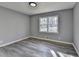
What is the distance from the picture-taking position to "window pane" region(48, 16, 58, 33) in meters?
3.88

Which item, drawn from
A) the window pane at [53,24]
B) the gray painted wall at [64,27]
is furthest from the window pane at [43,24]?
the gray painted wall at [64,27]

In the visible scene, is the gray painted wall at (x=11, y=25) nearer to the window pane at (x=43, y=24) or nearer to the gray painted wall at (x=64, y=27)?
the window pane at (x=43, y=24)

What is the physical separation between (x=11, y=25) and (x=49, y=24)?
244cm

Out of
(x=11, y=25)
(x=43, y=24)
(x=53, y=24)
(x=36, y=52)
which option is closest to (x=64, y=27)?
(x=53, y=24)

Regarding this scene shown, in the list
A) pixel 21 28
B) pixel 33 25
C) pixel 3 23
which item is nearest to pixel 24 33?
pixel 21 28

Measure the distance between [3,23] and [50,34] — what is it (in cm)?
285

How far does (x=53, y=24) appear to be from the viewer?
404 centimetres

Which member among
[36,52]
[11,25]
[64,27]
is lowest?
[36,52]

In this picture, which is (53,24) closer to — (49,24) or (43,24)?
(49,24)

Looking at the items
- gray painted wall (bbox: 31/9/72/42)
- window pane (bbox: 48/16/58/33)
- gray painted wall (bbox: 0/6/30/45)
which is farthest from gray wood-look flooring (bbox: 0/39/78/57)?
window pane (bbox: 48/16/58/33)

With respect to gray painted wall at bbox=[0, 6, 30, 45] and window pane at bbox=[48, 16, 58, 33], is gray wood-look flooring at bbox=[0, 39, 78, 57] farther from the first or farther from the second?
window pane at bbox=[48, 16, 58, 33]

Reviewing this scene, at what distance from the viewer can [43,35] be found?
439 centimetres

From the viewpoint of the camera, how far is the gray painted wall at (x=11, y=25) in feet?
9.65

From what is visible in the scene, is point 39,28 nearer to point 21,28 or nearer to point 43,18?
point 43,18
